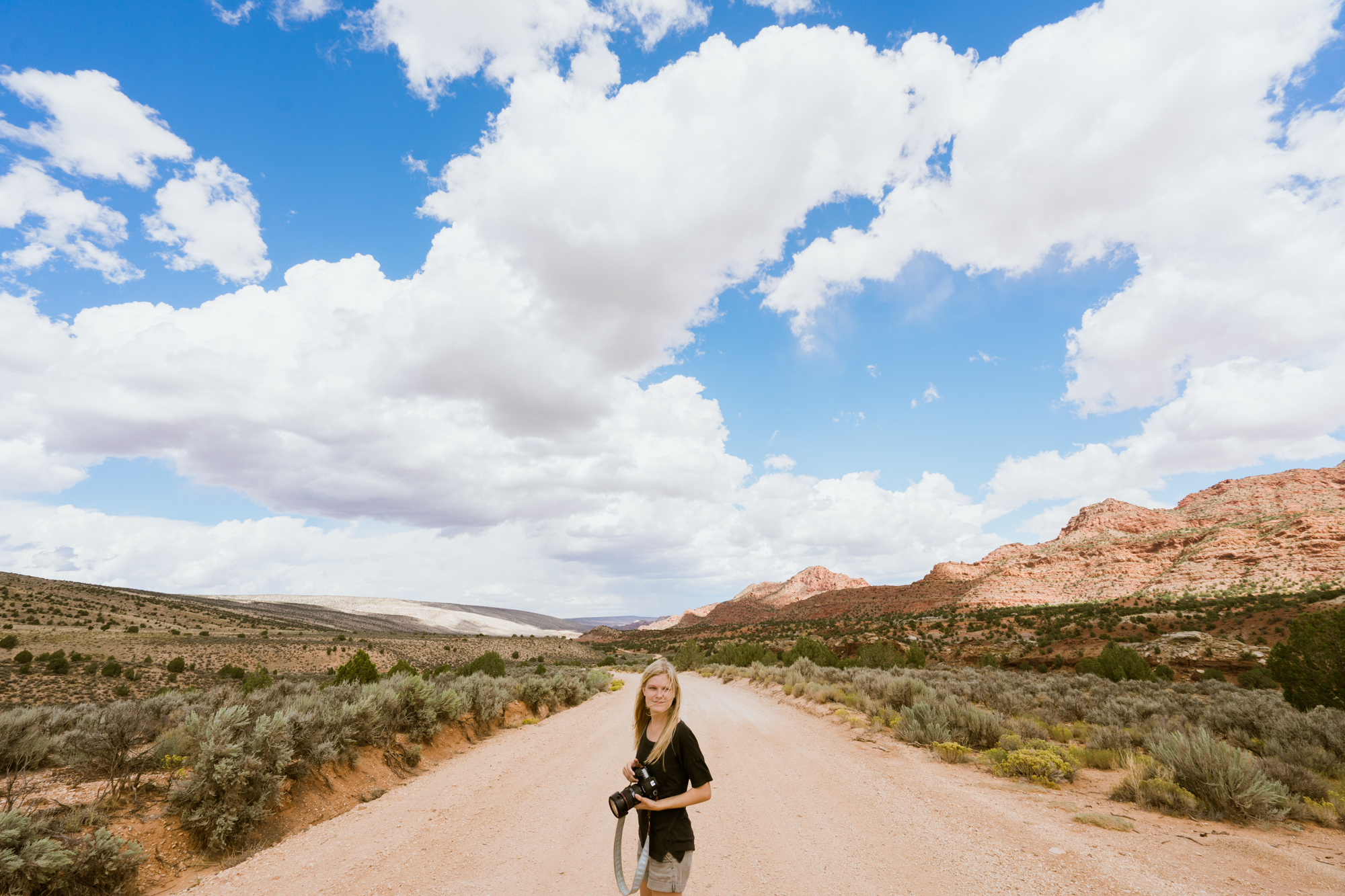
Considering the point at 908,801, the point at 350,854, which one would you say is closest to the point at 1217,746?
the point at 908,801

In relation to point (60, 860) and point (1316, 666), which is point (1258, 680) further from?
point (60, 860)

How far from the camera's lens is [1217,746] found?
7449mm

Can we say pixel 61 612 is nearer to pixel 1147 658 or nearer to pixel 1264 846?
pixel 1264 846

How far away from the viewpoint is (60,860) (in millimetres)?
4617

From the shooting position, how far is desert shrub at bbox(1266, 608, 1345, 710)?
12.4 metres

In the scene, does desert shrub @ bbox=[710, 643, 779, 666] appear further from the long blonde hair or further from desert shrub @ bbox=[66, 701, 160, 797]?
the long blonde hair

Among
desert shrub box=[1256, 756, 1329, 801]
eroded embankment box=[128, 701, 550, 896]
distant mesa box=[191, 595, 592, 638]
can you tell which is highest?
desert shrub box=[1256, 756, 1329, 801]

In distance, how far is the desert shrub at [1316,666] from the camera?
12352mm

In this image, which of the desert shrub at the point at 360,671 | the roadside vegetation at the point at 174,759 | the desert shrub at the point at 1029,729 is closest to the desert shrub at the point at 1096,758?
the desert shrub at the point at 1029,729

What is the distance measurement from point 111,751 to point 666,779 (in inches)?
333

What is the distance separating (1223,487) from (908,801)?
128 meters

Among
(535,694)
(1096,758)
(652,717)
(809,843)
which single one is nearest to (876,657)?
(535,694)

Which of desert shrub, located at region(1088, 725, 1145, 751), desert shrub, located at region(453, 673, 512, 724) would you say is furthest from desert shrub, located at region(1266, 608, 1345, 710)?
desert shrub, located at region(453, 673, 512, 724)

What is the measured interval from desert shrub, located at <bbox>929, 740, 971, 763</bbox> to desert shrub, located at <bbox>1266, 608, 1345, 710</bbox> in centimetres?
964
